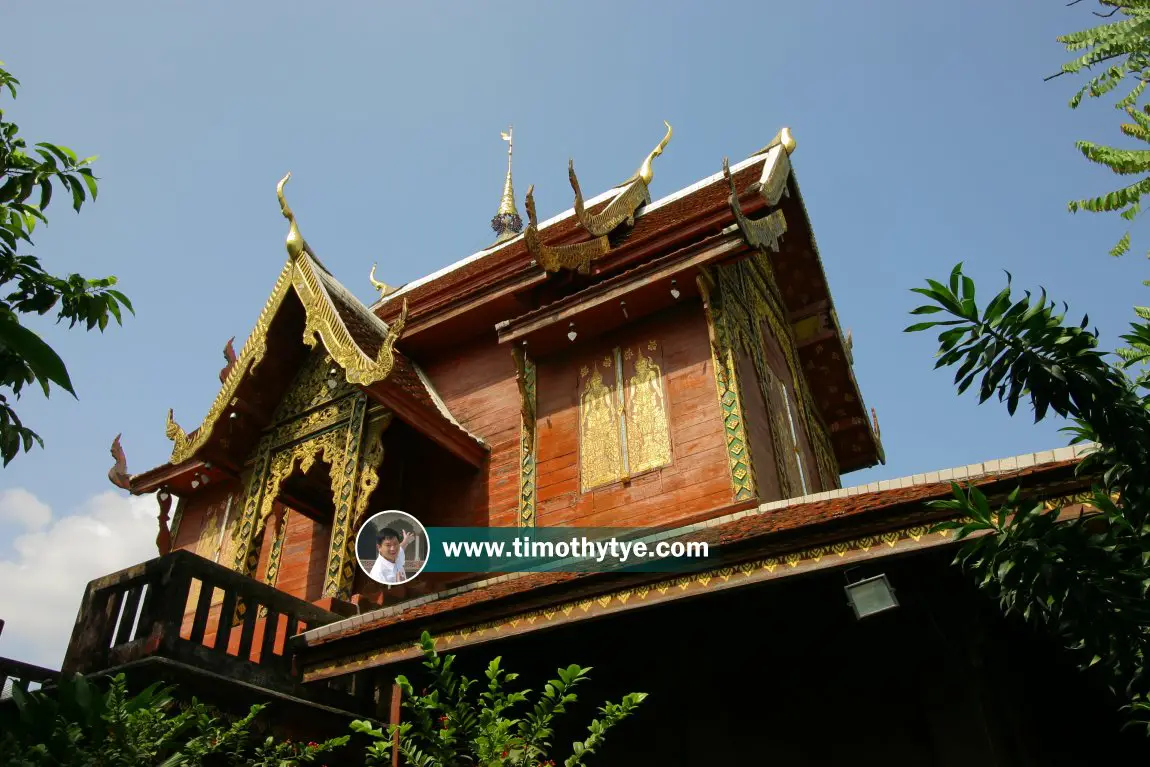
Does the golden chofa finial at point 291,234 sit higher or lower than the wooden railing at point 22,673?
higher

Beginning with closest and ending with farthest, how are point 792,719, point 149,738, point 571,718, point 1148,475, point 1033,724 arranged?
point 1148,475 → point 149,738 → point 1033,724 → point 792,719 → point 571,718

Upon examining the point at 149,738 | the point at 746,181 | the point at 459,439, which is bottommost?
the point at 149,738

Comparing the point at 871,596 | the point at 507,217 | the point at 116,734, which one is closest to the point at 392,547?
the point at 116,734

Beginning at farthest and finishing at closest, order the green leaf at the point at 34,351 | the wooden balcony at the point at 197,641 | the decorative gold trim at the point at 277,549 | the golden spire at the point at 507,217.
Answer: the golden spire at the point at 507,217
the decorative gold trim at the point at 277,549
the wooden balcony at the point at 197,641
the green leaf at the point at 34,351

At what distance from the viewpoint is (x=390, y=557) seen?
8039 millimetres

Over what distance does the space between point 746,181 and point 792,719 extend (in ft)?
21.9

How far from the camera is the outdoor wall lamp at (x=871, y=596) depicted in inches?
172

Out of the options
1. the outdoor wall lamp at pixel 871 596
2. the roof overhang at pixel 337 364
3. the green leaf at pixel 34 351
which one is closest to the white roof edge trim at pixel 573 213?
the roof overhang at pixel 337 364

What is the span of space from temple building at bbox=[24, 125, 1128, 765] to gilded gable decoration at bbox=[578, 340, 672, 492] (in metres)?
0.02

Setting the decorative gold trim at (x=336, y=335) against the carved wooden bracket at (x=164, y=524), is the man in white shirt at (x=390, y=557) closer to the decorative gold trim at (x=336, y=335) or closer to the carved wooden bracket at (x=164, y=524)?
the decorative gold trim at (x=336, y=335)

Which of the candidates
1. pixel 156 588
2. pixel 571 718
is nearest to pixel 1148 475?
pixel 571 718

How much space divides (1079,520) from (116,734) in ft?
12.8

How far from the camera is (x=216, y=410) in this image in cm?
911

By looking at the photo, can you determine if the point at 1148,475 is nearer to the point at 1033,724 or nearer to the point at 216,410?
the point at 1033,724
